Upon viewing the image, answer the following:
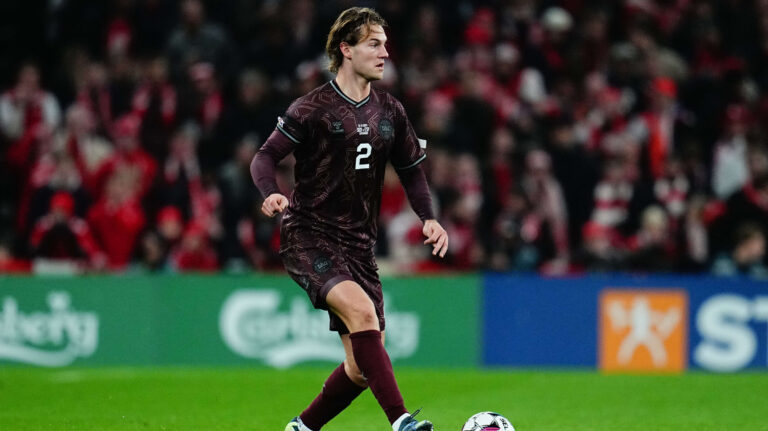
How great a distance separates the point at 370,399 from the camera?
10.3 metres

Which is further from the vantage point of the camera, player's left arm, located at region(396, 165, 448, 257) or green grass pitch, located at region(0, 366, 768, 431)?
green grass pitch, located at region(0, 366, 768, 431)

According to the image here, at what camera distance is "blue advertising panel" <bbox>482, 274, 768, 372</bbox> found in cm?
1295

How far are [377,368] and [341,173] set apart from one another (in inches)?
40.2

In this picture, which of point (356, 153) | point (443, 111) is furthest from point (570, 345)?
point (356, 153)

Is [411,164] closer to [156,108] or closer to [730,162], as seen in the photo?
[730,162]

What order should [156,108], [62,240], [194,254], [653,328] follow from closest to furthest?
1. [653,328]
2. [62,240]
3. [194,254]
4. [156,108]

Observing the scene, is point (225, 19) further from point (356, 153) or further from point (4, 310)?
point (356, 153)

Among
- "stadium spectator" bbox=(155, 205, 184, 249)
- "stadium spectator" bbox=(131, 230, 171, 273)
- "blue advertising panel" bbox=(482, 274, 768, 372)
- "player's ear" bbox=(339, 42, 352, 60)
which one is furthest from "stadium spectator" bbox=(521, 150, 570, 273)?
"player's ear" bbox=(339, 42, 352, 60)

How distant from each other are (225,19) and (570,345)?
23.9 feet

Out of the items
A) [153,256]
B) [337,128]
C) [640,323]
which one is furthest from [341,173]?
[153,256]

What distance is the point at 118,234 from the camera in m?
13.8

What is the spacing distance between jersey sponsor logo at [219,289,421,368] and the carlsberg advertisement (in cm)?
1

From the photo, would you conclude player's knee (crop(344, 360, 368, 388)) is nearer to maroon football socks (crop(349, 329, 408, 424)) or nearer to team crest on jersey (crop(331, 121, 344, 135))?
maroon football socks (crop(349, 329, 408, 424))

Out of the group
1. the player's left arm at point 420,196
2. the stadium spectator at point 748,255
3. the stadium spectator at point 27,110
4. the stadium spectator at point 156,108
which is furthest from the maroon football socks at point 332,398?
the stadium spectator at point 27,110
